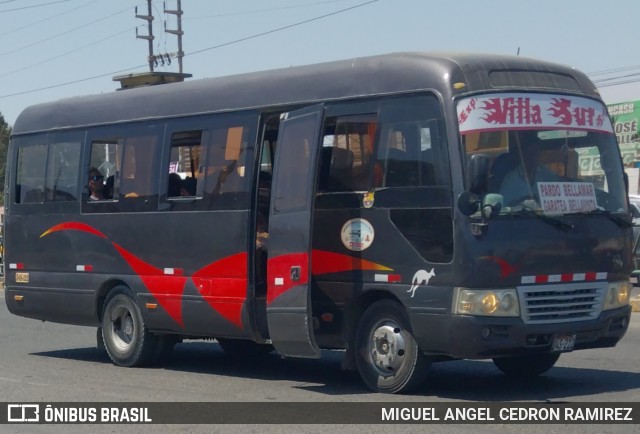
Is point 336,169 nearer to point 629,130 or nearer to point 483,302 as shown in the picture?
point 483,302

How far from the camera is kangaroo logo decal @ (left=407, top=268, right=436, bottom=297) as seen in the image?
34.6 feet

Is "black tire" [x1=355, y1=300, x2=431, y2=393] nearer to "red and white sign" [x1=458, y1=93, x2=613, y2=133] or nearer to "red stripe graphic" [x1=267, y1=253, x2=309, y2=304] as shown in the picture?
"red stripe graphic" [x1=267, y1=253, x2=309, y2=304]

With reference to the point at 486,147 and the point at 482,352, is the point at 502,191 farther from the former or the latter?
the point at 482,352

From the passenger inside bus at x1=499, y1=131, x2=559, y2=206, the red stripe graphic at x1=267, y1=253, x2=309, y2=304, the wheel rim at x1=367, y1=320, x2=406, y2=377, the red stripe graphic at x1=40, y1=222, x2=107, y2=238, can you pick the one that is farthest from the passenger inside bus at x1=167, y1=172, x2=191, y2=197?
the passenger inside bus at x1=499, y1=131, x2=559, y2=206

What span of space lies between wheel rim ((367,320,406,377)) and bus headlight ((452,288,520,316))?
0.83 metres

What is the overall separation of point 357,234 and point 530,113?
78.2 inches

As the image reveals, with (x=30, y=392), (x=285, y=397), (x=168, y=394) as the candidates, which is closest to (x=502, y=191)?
(x=285, y=397)

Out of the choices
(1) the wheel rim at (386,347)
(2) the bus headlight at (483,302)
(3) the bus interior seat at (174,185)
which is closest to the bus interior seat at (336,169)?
(1) the wheel rim at (386,347)

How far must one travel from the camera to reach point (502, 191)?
10.4 metres

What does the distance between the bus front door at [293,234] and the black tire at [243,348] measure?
3151mm

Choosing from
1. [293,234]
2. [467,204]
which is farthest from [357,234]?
[467,204]

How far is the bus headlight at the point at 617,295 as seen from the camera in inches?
434

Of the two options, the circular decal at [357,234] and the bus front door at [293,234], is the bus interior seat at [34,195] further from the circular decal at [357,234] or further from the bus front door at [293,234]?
the circular decal at [357,234]

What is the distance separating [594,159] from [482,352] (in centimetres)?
240
